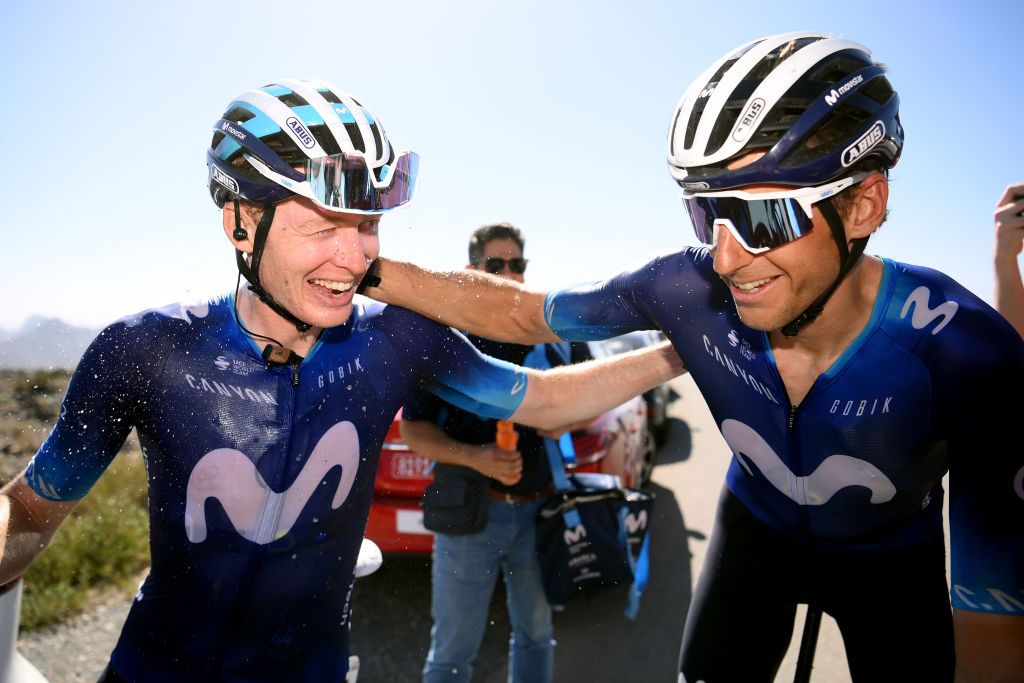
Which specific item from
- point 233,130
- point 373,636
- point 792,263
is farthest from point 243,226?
point 373,636

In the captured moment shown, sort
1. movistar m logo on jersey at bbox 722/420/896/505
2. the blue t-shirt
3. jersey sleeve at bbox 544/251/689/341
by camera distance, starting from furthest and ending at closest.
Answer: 1. the blue t-shirt
2. jersey sleeve at bbox 544/251/689/341
3. movistar m logo on jersey at bbox 722/420/896/505

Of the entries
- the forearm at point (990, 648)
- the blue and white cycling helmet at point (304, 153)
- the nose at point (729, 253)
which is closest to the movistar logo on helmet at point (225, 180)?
the blue and white cycling helmet at point (304, 153)

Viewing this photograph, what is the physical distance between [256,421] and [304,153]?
2.89 ft

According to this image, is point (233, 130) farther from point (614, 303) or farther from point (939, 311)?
point (939, 311)

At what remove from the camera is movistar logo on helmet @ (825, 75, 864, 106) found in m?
2.11

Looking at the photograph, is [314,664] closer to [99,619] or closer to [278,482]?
[278,482]

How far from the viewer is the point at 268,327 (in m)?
2.23

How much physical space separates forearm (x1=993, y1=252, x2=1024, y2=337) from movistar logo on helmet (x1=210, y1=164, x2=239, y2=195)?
10.4 ft

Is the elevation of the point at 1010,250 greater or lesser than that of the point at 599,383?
greater

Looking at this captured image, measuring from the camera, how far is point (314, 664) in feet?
7.02

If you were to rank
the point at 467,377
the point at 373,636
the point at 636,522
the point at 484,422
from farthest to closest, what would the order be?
the point at 373,636 < the point at 636,522 < the point at 484,422 < the point at 467,377

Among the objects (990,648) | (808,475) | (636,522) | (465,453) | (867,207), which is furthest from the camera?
(636,522)

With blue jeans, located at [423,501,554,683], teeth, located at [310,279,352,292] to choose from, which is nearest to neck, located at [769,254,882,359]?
teeth, located at [310,279,352,292]

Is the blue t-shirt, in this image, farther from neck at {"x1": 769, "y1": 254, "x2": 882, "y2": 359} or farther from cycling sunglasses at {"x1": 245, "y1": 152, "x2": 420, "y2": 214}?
neck at {"x1": 769, "y1": 254, "x2": 882, "y2": 359}
